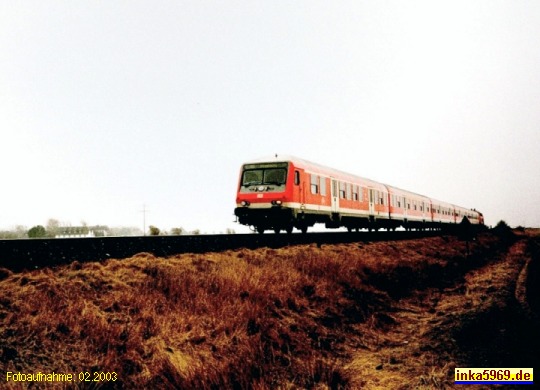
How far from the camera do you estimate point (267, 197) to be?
48.7ft

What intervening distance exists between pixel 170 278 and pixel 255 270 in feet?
7.20

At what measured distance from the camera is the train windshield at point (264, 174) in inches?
599

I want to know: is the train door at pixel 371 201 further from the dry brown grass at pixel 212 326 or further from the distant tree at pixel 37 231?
the distant tree at pixel 37 231

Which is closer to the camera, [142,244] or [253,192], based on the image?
[142,244]

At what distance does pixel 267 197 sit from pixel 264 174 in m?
1.21

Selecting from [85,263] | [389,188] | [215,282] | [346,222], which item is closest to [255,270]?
[215,282]

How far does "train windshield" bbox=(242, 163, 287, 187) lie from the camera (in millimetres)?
15211

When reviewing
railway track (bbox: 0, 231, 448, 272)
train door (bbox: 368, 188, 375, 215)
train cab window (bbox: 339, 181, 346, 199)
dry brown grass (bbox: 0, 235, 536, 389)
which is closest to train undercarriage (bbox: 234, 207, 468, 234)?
train cab window (bbox: 339, 181, 346, 199)

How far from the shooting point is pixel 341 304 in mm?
8789

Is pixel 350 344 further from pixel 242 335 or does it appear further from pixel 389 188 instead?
pixel 389 188

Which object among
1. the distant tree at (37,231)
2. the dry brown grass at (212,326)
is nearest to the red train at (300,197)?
the dry brown grass at (212,326)

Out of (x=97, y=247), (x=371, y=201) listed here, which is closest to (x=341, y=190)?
(x=371, y=201)

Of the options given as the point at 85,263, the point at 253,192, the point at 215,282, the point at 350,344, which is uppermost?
the point at 253,192

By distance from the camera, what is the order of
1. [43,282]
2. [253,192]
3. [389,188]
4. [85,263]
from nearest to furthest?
[43,282] < [85,263] < [253,192] < [389,188]
